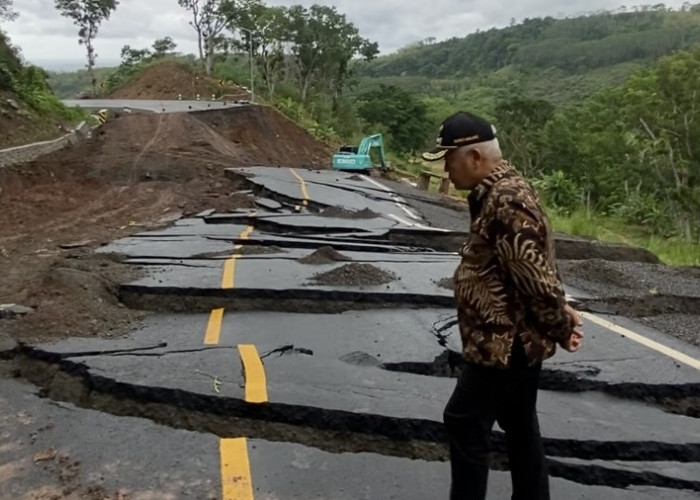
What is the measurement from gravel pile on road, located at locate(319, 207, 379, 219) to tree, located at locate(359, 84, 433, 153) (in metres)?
40.4

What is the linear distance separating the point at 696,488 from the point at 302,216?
28.7 ft

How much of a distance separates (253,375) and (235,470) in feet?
3.62

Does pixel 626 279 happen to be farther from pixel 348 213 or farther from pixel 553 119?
pixel 553 119

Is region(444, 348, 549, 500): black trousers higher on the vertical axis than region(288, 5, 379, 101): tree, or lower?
lower

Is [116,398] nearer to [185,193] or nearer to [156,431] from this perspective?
[156,431]

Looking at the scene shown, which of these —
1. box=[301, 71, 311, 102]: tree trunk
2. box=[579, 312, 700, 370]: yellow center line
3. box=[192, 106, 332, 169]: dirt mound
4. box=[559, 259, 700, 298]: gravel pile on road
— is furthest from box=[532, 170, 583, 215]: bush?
box=[579, 312, 700, 370]: yellow center line

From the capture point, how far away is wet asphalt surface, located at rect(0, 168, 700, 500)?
3.51 meters

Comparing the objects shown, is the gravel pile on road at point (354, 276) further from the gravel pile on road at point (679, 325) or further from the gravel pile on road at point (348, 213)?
the gravel pile on road at point (348, 213)

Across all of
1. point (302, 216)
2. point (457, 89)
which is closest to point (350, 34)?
point (302, 216)

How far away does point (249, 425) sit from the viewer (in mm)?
4016

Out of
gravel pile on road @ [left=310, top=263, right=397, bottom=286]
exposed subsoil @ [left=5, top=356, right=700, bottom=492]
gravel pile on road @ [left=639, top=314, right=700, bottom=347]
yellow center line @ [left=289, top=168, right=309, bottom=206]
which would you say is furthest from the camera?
yellow center line @ [left=289, top=168, right=309, bottom=206]

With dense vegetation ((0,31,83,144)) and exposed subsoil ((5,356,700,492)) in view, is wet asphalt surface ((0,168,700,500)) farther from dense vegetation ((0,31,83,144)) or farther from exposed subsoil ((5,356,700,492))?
dense vegetation ((0,31,83,144))

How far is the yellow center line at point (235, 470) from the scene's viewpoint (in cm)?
330

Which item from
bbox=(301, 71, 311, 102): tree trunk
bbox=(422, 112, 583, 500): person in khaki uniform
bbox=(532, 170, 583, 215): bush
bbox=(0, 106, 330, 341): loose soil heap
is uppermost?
bbox=(301, 71, 311, 102): tree trunk
